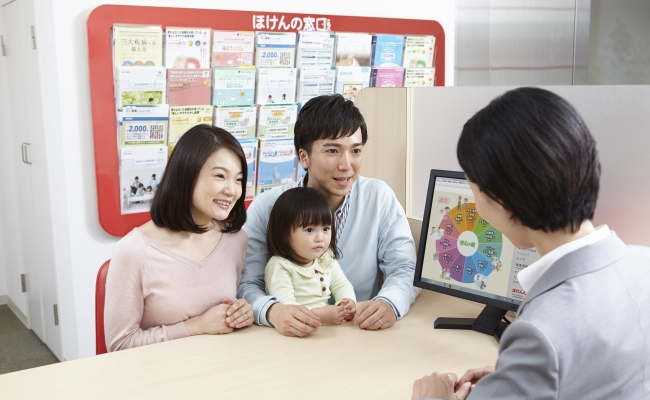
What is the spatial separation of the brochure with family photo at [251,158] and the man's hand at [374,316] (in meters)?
1.72

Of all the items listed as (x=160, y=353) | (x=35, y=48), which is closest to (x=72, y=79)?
(x=35, y=48)

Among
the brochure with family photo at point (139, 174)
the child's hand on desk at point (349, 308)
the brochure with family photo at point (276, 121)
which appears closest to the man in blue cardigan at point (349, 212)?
the child's hand on desk at point (349, 308)

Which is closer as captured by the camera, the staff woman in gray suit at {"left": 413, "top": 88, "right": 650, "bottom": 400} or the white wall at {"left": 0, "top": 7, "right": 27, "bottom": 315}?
the staff woman in gray suit at {"left": 413, "top": 88, "right": 650, "bottom": 400}

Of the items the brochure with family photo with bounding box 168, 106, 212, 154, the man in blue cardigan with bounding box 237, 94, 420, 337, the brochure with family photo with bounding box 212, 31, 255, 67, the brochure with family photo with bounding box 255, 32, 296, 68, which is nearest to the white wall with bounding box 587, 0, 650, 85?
the brochure with family photo with bounding box 255, 32, 296, 68

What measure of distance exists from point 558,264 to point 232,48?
8.47ft

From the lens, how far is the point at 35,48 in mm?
2975

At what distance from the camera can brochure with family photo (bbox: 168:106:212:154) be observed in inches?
123

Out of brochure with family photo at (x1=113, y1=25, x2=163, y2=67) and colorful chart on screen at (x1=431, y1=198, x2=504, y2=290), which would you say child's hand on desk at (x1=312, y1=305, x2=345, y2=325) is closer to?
colorful chart on screen at (x1=431, y1=198, x2=504, y2=290)

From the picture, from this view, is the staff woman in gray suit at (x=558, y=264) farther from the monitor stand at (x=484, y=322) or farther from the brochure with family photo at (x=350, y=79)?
the brochure with family photo at (x=350, y=79)

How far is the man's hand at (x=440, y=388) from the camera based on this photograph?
48.1 inches

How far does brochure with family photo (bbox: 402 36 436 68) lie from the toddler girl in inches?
86.3

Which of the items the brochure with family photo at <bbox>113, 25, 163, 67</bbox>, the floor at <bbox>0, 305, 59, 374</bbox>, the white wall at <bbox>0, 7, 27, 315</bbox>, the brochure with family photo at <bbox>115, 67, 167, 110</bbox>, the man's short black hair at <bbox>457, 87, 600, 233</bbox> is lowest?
the floor at <bbox>0, 305, 59, 374</bbox>

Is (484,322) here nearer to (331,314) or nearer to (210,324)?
(331,314)

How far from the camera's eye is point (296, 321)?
65.1 inches
